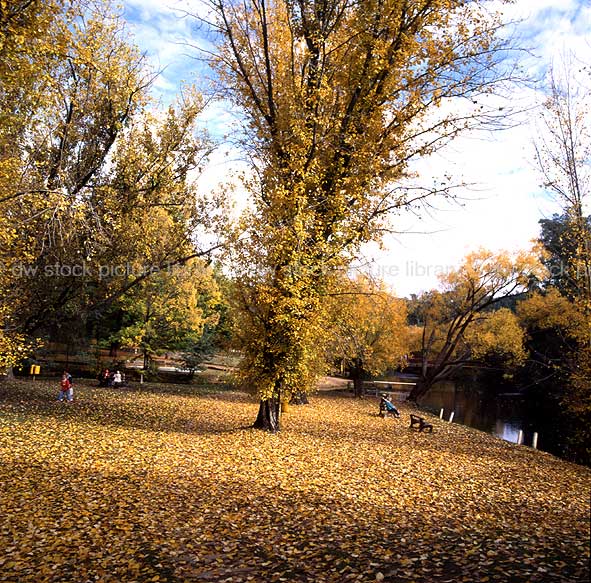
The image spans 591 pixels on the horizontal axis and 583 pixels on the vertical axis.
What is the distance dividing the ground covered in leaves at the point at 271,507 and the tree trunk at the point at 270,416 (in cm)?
40

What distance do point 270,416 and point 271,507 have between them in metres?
6.29

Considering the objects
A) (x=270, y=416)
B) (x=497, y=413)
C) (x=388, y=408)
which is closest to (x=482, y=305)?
(x=497, y=413)

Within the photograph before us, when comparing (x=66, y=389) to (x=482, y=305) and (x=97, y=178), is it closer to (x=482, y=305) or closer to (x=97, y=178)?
(x=97, y=178)

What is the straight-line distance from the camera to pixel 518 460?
41.3 feet

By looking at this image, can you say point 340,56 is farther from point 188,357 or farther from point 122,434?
point 188,357

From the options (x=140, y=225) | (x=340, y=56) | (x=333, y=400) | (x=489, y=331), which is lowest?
(x=333, y=400)

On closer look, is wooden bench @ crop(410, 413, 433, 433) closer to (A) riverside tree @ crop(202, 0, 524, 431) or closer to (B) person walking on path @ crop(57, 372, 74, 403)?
(A) riverside tree @ crop(202, 0, 524, 431)

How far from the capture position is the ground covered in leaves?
532cm

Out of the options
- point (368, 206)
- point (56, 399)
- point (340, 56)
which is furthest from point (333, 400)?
point (340, 56)

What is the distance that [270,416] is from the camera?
543 inches

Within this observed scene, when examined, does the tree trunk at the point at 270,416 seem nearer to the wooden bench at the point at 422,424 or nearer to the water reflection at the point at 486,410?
the wooden bench at the point at 422,424

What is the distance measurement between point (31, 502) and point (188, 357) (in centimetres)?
2420

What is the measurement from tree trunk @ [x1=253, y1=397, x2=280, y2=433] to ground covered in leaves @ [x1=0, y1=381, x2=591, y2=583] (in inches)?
15.9

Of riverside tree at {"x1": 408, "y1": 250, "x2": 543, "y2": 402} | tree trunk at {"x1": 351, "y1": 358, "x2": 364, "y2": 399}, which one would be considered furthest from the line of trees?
tree trunk at {"x1": 351, "y1": 358, "x2": 364, "y2": 399}
